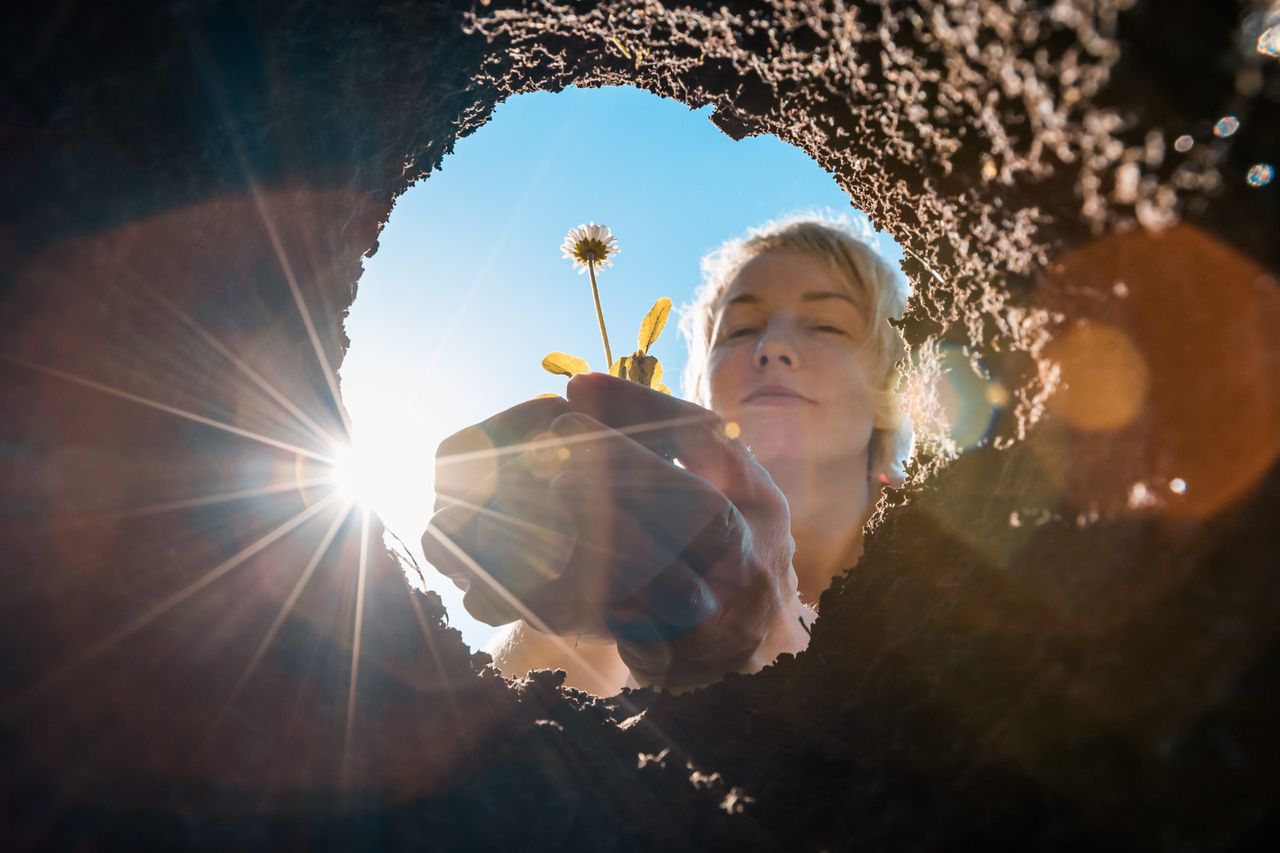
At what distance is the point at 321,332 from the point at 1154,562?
0.79m

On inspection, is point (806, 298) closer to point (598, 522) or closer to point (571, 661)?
point (571, 661)

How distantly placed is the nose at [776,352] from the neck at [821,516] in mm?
395

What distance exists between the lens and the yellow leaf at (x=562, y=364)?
5.42 feet

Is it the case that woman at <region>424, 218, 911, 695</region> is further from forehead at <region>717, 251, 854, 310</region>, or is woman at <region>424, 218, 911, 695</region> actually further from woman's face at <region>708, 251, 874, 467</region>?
forehead at <region>717, 251, 854, 310</region>

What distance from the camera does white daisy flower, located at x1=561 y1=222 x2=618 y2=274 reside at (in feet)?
6.87

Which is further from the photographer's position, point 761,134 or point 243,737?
point 761,134

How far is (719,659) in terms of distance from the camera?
1149mm

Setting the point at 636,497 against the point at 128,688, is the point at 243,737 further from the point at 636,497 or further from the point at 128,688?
the point at 636,497

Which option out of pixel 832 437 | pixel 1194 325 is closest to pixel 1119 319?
pixel 1194 325

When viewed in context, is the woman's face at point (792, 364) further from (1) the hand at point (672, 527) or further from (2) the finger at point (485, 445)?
(2) the finger at point (485, 445)

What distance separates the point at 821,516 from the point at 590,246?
1372 millimetres

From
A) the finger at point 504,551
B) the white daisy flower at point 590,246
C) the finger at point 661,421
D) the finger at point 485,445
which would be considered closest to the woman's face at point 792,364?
the white daisy flower at point 590,246

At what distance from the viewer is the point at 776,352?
7.18 feet

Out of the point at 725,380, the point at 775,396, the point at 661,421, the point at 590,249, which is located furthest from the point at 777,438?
the point at 661,421
